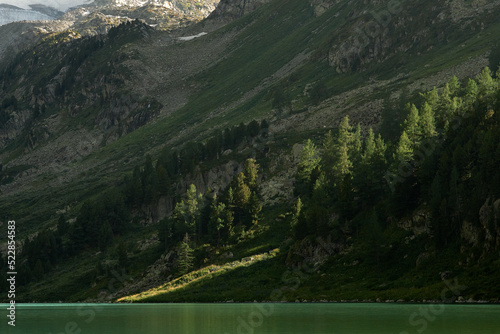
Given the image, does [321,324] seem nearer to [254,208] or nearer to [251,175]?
[254,208]

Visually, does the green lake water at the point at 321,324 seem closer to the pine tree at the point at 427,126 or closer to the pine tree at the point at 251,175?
the pine tree at the point at 427,126

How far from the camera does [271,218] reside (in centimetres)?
13138

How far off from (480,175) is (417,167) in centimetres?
1982

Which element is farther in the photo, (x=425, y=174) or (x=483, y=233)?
(x=425, y=174)

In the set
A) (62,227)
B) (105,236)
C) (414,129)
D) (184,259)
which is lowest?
(105,236)

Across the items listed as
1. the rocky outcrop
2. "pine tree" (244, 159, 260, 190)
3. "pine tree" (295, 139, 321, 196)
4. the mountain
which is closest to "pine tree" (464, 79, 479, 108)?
the mountain

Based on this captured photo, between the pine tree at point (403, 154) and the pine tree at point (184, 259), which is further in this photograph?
the pine tree at point (184, 259)

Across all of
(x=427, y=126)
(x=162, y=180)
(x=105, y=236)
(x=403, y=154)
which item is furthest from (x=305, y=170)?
(x=105, y=236)

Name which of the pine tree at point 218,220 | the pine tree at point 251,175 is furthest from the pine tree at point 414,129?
the pine tree at point 218,220


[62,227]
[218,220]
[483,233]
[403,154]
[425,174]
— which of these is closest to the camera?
[483,233]

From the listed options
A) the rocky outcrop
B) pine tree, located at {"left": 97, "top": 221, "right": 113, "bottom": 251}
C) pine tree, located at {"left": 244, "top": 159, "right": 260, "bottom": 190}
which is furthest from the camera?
pine tree, located at {"left": 97, "top": 221, "right": 113, "bottom": 251}

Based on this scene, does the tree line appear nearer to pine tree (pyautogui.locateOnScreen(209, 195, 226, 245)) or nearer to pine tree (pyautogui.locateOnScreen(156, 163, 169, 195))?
pine tree (pyautogui.locateOnScreen(209, 195, 226, 245))

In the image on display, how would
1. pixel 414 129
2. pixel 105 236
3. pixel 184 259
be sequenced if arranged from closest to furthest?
1. pixel 414 129
2. pixel 184 259
3. pixel 105 236

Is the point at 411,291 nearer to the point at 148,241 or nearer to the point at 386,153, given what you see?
the point at 386,153
